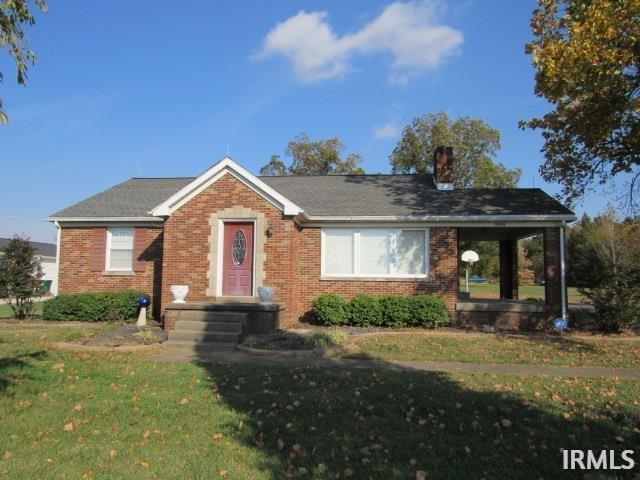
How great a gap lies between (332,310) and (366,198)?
14.8 feet

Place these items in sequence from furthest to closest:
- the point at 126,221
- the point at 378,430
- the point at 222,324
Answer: the point at 126,221
the point at 222,324
the point at 378,430

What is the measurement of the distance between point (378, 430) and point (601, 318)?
10.7 m

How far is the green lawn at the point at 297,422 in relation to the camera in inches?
173

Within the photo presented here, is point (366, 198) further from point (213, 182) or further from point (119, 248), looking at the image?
point (119, 248)

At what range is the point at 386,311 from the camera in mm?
13641

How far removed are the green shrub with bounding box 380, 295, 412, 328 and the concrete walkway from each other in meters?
4.47

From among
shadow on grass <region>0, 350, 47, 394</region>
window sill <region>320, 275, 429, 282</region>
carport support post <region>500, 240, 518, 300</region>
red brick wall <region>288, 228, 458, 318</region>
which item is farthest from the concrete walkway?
carport support post <region>500, 240, 518, 300</region>

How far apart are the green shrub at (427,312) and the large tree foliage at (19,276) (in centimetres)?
1194

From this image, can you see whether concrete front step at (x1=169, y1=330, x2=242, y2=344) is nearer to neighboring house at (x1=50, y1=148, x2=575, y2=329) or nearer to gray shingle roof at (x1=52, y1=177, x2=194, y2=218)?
neighboring house at (x1=50, y1=148, x2=575, y2=329)

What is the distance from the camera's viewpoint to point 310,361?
910 cm

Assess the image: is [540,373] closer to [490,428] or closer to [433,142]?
[490,428]

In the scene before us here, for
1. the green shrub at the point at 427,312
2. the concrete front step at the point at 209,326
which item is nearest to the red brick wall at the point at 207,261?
the green shrub at the point at 427,312

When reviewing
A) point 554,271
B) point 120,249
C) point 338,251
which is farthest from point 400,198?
point 120,249

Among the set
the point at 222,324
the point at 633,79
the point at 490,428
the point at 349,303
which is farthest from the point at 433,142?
the point at 490,428
